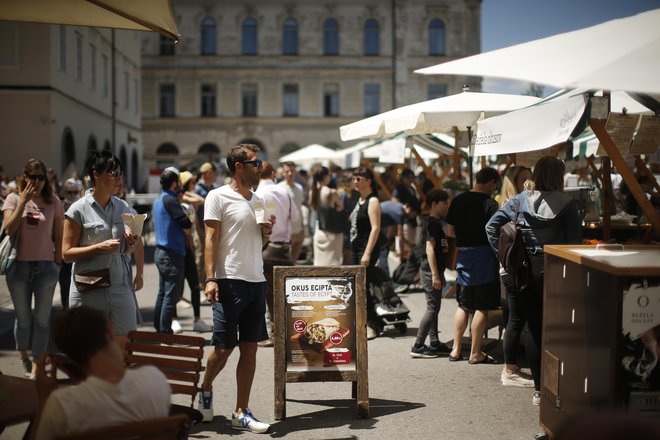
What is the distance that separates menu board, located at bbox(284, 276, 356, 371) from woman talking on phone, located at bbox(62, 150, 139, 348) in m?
1.20

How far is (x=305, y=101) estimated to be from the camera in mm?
56219

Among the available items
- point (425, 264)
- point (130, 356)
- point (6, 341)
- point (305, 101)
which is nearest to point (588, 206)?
point (425, 264)

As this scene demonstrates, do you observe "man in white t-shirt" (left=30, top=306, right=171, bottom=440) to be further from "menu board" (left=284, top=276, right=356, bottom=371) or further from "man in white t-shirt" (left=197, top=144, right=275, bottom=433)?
"menu board" (left=284, top=276, right=356, bottom=371)

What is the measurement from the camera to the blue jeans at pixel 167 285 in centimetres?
879

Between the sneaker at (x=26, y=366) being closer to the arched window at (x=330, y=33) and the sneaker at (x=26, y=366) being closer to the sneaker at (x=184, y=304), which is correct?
the sneaker at (x=184, y=304)

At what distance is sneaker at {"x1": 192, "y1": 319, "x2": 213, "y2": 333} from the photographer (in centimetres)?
980

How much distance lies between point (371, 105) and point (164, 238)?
48.5 meters

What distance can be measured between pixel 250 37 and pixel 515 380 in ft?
170

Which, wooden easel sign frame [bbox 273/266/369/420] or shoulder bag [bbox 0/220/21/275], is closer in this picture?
wooden easel sign frame [bbox 273/266/369/420]

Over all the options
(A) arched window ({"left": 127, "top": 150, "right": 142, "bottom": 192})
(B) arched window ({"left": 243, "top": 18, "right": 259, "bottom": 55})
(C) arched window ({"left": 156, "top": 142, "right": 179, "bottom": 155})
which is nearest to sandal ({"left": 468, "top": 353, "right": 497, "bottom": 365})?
(A) arched window ({"left": 127, "top": 150, "right": 142, "bottom": 192})

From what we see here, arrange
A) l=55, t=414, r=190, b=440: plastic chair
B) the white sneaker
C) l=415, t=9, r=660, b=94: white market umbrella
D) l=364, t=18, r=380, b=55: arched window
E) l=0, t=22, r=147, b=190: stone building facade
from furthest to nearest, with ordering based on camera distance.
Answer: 1. l=364, t=18, r=380, b=55: arched window
2. l=0, t=22, r=147, b=190: stone building facade
3. the white sneaker
4. l=415, t=9, r=660, b=94: white market umbrella
5. l=55, t=414, r=190, b=440: plastic chair

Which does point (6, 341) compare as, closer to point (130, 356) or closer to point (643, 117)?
point (130, 356)

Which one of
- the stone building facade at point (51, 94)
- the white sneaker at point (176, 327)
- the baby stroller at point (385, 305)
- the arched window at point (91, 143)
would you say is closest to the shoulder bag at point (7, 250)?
the white sneaker at point (176, 327)

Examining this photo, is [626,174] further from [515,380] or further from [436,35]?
[436,35]
